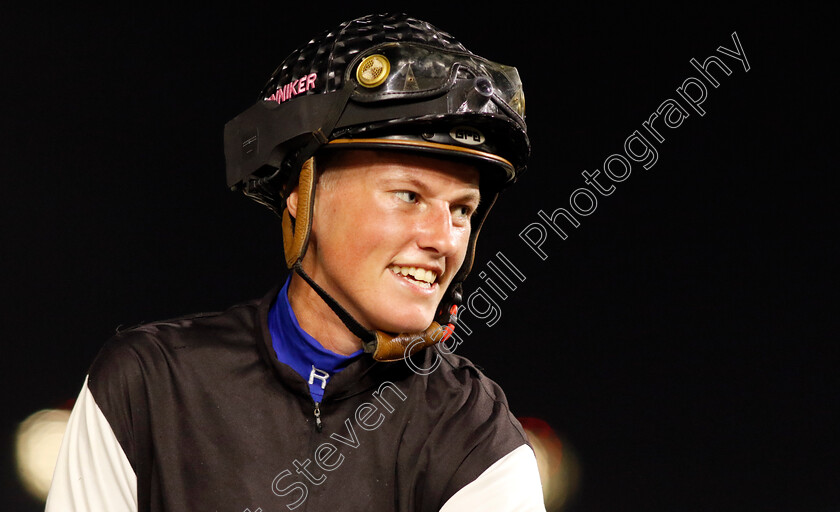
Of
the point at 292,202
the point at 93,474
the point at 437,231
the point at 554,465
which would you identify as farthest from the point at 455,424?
the point at 554,465

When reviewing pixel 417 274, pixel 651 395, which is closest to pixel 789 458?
pixel 651 395

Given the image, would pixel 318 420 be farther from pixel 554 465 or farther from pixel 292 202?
pixel 554 465

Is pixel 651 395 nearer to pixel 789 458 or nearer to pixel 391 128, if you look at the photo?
pixel 789 458

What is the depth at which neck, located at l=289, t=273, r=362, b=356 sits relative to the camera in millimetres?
1780

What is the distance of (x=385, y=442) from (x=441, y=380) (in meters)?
0.19

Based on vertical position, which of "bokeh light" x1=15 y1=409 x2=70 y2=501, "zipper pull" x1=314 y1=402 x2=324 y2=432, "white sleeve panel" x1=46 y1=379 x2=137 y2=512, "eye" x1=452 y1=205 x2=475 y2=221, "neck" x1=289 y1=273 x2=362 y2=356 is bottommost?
"bokeh light" x1=15 y1=409 x2=70 y2=501

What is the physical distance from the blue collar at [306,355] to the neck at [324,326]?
0.5 inches

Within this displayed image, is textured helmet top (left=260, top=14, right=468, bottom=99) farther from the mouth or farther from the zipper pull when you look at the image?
the zipper pull

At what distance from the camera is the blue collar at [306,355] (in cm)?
177

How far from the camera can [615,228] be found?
2869 millimetres

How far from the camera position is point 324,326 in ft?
5.86

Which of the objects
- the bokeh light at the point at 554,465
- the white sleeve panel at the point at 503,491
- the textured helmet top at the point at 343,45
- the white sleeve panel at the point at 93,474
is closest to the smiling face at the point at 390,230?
the textured helmet top at the point at 343,45

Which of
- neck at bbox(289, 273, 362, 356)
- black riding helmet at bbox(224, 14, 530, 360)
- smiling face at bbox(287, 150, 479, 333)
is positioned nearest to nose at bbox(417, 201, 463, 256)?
smiling face at bbox(287, 150, 479, 333)

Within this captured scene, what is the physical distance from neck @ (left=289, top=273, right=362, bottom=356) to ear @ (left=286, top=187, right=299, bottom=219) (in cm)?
15
